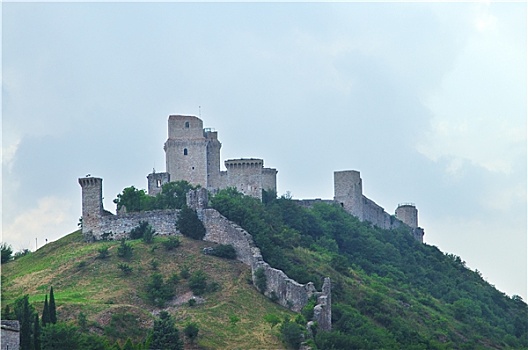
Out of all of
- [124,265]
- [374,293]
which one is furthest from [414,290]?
[124,265]

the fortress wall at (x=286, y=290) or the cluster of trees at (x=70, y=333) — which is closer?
the cluster of trees at (x=70, y=333)

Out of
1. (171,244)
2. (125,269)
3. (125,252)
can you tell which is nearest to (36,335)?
(125,269)

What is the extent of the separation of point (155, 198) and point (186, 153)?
9580 mm

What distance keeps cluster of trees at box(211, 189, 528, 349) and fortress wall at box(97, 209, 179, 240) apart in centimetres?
321

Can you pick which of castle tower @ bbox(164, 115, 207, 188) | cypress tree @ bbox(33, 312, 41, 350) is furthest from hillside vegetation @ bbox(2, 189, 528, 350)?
cypress tree @ bbox(33, 312, 41, 350)

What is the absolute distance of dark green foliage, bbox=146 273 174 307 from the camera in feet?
290

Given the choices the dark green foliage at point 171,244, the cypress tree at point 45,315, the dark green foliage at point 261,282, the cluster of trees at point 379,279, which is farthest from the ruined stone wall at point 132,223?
the cypress tree at point 45,315

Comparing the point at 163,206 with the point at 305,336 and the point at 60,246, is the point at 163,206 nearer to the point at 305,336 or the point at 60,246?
the point at 60,246

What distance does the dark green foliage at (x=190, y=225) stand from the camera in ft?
323

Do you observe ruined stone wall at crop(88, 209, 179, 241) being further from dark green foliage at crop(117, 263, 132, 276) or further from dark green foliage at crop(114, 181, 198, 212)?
dark green foliage at crop(117, 263, 132, 276)

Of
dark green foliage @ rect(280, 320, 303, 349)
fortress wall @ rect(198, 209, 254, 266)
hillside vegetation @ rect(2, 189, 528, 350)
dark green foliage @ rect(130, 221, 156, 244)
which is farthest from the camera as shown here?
dark green foliage @ rect(130, 221, 156, 244)

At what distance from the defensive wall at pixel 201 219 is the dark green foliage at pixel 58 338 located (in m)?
19.8

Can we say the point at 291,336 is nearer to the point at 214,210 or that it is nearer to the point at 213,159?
the point at 214,210

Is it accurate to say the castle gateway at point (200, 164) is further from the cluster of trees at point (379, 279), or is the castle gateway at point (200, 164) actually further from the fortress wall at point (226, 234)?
the fortress wall at point (226, 234)
